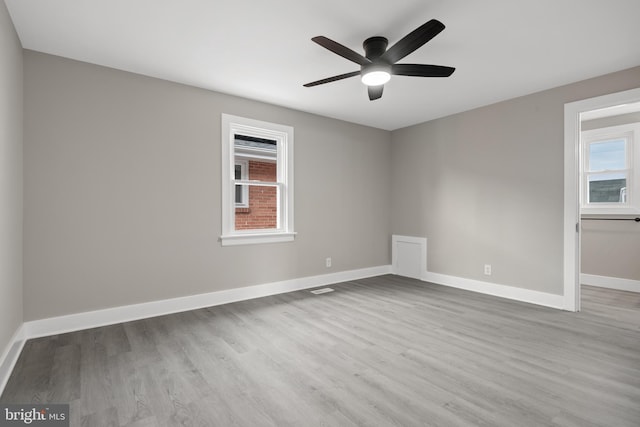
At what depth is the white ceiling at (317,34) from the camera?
88.4 inches

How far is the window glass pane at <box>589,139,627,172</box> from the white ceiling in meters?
2.00

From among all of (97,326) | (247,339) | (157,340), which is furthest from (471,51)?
(97,326)

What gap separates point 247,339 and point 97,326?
1.52 m

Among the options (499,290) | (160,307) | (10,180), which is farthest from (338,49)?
(499,290)

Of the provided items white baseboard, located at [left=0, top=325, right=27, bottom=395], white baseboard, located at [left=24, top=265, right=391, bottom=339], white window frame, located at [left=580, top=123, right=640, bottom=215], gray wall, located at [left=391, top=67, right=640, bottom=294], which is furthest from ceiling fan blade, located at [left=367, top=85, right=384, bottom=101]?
white window frame, located at [left=580, top=123, right=640, bottom=215]

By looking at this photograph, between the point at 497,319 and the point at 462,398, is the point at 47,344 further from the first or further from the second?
the point at 497,319

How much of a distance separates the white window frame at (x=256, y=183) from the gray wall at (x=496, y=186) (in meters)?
2.18

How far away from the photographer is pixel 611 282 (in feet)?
15.0

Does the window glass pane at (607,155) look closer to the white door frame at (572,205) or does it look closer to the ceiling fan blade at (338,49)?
the white door frame at (572,205)

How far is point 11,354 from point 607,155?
23.9 ft

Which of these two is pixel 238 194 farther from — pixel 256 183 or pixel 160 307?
pixel 160 307

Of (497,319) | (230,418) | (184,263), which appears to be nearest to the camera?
(230,418)

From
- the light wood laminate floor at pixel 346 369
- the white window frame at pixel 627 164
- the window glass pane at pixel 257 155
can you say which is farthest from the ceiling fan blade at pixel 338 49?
the white window frame at pixel 627 164

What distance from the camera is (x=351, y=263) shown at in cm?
517
